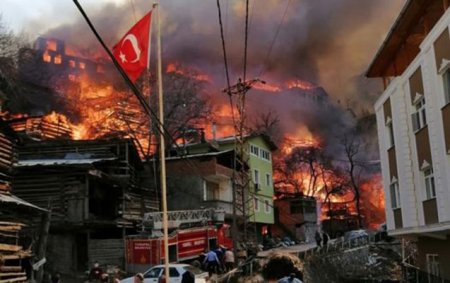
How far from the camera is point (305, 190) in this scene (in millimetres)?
71250

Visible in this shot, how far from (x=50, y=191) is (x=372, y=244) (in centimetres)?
2023

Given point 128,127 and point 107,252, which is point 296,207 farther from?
point 107,252

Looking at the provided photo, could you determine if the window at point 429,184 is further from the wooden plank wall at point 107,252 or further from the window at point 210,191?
the window at point 210,191

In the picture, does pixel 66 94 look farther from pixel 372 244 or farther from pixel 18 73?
pixel 372 244

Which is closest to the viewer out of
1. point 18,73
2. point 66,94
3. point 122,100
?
point 122,100

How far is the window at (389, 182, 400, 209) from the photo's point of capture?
76.1 feet

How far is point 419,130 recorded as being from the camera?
19656 mm

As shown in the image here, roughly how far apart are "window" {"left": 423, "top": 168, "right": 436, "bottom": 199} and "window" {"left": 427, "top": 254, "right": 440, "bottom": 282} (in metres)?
2.71

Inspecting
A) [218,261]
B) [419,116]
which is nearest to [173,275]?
[218,261]

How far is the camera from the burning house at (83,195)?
92.7 feet

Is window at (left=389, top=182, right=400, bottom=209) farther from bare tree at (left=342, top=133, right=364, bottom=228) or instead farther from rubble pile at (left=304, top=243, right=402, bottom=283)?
bare tree at (left=342, top=133, right=364, bottom=228)

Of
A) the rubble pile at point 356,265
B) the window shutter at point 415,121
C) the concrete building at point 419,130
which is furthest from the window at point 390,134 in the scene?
the rubble pile at point 356,265

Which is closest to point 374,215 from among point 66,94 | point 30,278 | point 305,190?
point 305,190

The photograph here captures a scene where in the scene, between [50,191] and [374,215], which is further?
[374,215]
